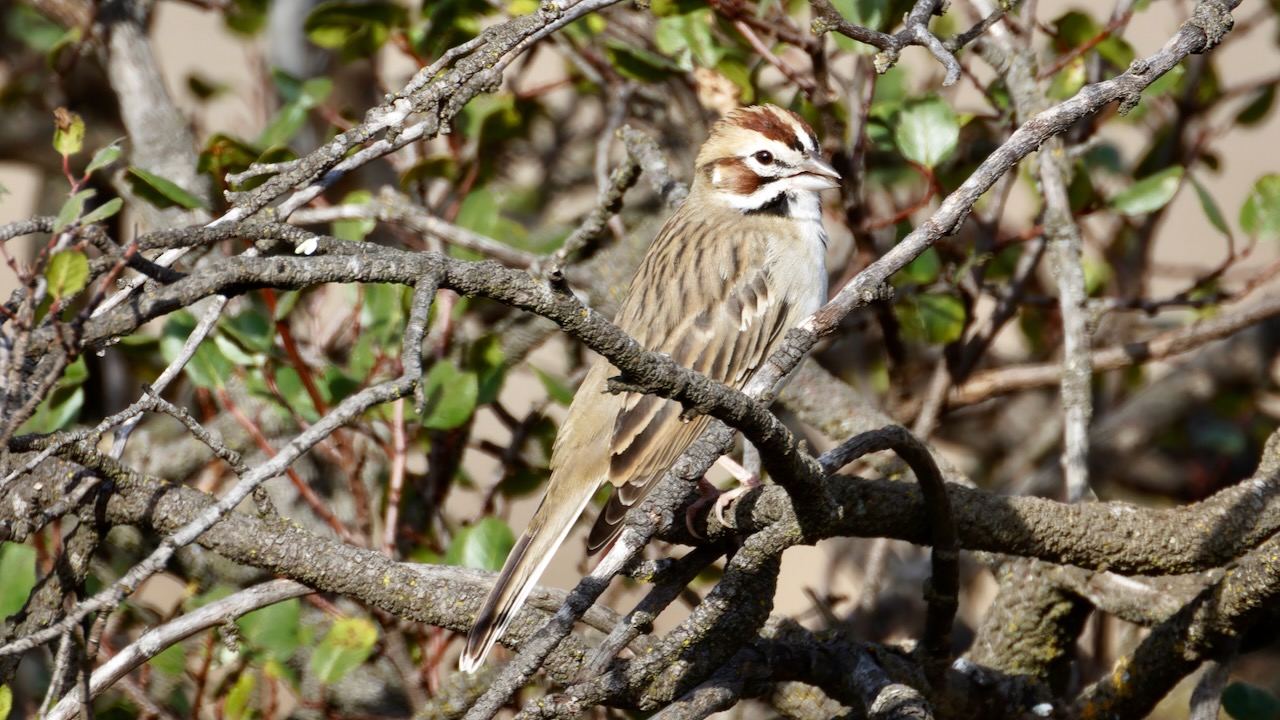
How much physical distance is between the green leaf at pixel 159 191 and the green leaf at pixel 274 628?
924 millimetres

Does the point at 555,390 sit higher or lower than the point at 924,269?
lower

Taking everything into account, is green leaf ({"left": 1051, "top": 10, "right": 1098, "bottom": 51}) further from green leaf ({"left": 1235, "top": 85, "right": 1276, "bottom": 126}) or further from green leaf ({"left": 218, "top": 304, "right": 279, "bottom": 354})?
green leaf ({"left": 218, "top": 304, "right": 279, "bottom": 354})

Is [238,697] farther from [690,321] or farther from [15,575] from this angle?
[690,321]

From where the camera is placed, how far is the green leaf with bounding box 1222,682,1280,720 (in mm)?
2898

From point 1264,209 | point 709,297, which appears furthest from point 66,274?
point 1264,209

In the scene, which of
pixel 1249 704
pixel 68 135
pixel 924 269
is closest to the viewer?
pixel 68 135

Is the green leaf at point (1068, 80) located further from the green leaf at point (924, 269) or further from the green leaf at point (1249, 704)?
the green leaf at point (1249, 704)

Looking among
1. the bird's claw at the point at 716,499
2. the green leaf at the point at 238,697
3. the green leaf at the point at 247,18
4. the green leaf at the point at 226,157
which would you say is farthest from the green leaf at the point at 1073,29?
the green leaf at the point at 238,697

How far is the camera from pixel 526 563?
279 centimetres

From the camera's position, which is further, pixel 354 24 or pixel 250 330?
pixel 354 24

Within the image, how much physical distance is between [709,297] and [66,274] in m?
Result: 2.16

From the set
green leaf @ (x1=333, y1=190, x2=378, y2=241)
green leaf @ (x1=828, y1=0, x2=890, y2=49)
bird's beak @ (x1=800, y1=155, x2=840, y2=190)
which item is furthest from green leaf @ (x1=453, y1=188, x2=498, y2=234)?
green leaf @ (x1=828, y1=0, x2=890, y2=49)

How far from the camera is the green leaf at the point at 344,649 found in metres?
2.95

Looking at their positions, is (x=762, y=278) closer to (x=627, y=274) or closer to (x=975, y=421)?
(x=627, y=274)
